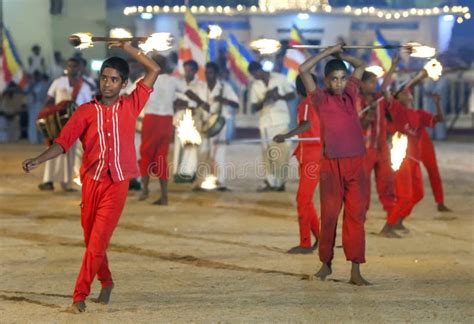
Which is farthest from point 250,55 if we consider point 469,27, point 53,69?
point 469,27

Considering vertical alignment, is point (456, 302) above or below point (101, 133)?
below

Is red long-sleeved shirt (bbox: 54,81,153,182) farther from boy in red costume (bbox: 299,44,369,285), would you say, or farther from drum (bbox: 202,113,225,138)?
drum (bbox: 202,113,225,138)

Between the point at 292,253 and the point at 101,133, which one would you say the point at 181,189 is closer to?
the point at 292,253

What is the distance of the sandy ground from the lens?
7.53 meters

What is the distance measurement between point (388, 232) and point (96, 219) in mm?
4696

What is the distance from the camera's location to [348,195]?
8578 mm

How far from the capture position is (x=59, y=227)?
1199 cm

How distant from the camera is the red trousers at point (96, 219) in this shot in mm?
7410

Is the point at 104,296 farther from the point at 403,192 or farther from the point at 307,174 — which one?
the point at 403,192

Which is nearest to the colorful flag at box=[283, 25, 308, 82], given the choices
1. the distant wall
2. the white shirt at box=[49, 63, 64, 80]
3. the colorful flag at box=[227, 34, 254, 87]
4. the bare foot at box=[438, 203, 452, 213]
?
the colorful flag at box=[227, 34, 254, 87]

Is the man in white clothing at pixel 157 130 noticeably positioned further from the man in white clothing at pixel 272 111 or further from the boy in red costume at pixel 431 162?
the boy in red costume at pixel 431 162

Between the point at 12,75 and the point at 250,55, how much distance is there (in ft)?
19.2

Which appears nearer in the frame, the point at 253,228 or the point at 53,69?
the point at 253,228

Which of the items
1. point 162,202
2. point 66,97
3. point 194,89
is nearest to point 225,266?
point 162,202
